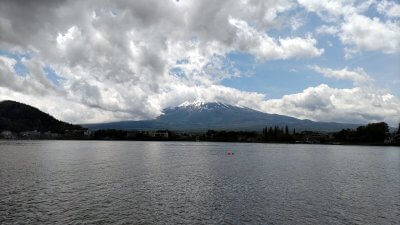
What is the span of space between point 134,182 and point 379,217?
40.0m

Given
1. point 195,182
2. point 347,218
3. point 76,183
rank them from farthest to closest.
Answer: point 195,182
point 76,183
point 347,218

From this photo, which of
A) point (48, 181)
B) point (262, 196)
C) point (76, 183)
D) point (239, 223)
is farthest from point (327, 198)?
point (48, 181)

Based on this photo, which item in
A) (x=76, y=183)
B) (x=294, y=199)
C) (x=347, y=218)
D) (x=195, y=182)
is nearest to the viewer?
(x=347, y=218)

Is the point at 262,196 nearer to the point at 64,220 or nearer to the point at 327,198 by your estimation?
the point at 327,198

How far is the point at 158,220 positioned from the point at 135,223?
254cm

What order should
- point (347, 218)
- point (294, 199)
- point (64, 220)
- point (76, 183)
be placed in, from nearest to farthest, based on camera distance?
point (64, 220) → point (347, 218) → point (294, 199) → point (76, 183)

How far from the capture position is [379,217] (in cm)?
4162

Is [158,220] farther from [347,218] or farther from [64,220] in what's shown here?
[347,218]

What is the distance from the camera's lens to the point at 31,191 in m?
52.4

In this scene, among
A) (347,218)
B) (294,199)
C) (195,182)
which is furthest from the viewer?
(195,182)

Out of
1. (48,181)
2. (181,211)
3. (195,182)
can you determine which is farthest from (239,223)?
(48,181)

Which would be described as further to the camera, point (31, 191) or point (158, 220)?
point (31, 191)

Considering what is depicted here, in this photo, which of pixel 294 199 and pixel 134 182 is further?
pixel 134 182

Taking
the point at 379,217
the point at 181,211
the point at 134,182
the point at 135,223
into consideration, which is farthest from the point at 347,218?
the point at 134,182
